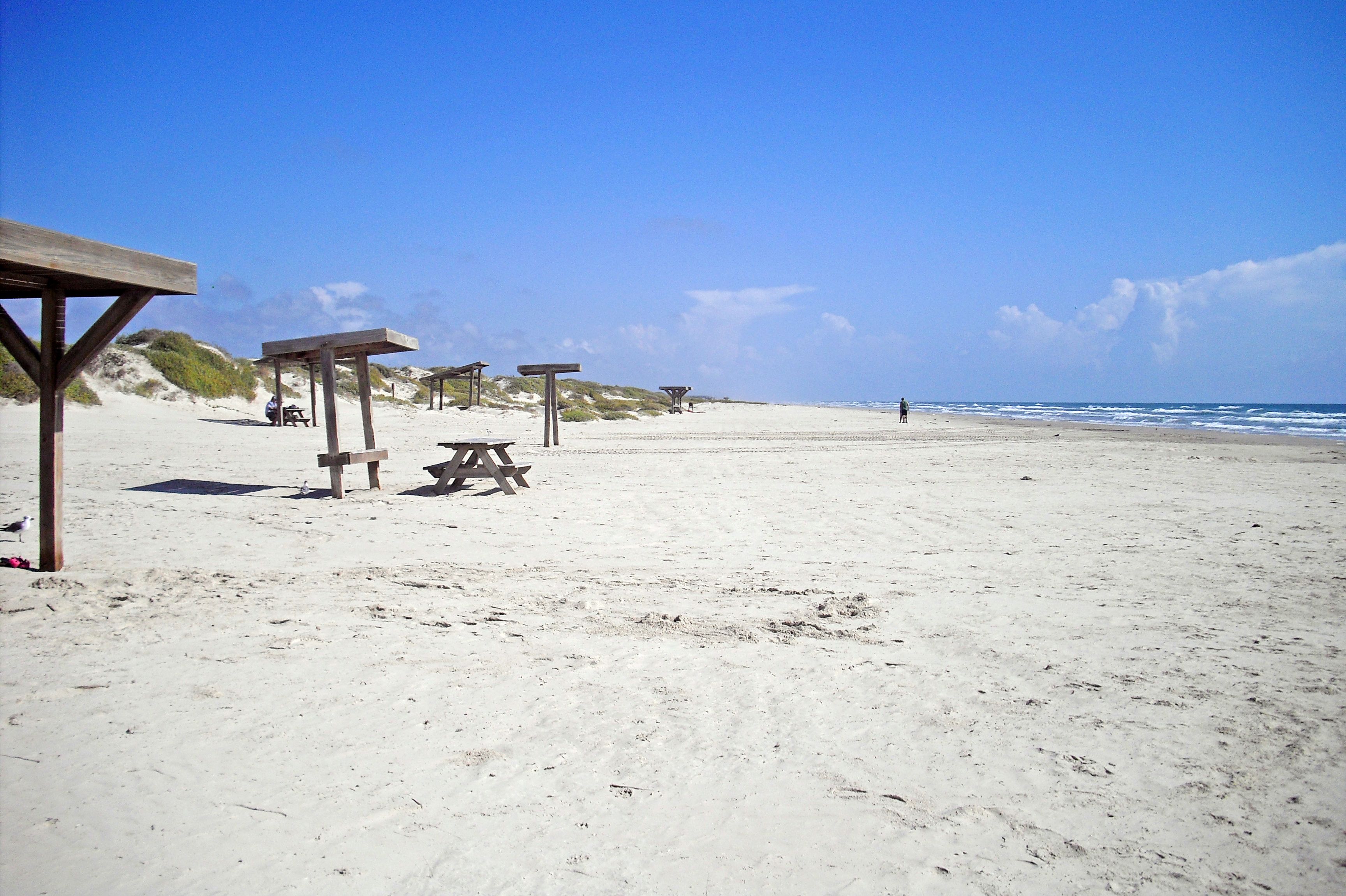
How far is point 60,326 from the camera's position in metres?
5.31

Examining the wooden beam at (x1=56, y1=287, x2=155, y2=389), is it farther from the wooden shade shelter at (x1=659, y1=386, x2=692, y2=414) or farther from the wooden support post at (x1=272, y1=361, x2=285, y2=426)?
the wooden shade shelter at (x1=659, y1=386, x2=692, y2=414)

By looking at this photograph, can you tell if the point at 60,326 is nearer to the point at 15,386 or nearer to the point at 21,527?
the point at 21,527

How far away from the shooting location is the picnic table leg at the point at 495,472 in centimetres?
995

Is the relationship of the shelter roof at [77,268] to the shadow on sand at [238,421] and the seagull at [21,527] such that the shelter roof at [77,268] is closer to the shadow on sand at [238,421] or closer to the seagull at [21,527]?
the seagull at [21,527]

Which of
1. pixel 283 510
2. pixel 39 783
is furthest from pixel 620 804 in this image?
pixel 283 510

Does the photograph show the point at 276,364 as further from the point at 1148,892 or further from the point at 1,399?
the point at 1148,892

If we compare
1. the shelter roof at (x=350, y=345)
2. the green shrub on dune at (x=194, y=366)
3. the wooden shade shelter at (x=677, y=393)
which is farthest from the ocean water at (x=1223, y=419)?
the green shrub on dune at (x=194, y=366)

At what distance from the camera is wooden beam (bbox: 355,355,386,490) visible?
33.6 feet

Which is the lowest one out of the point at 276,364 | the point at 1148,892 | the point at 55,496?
the point at 1148,892

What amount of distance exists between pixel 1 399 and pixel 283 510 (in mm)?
15885

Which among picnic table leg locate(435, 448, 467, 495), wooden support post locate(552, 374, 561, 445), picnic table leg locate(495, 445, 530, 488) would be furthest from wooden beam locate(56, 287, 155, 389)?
wooden support post locate(552, 374, 561, 445)

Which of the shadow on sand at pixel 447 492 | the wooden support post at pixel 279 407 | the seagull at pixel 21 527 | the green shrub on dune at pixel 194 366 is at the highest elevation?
the green shrub on dune at pixel 194 366

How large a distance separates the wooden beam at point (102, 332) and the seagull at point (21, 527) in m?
1.38

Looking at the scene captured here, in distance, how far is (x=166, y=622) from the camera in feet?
14.3
